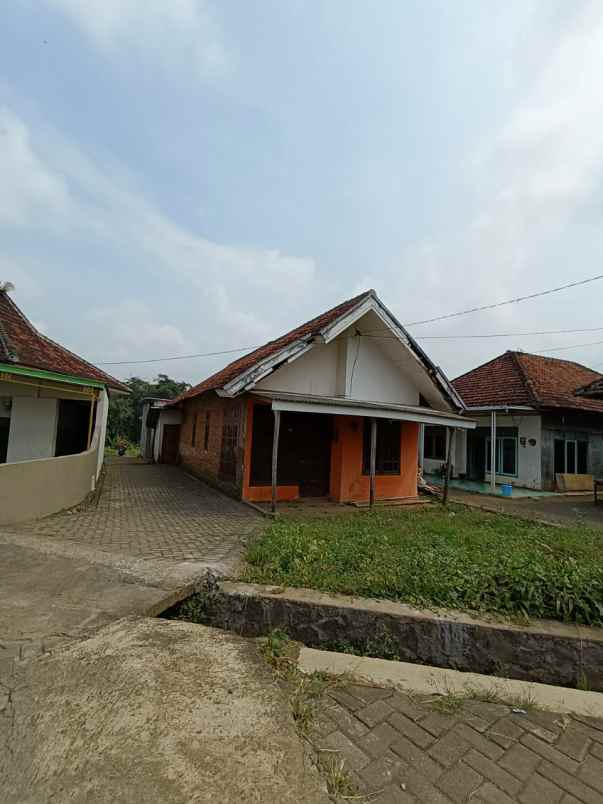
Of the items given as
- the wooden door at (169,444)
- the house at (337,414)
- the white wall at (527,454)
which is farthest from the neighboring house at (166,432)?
the white wall at (527,454)

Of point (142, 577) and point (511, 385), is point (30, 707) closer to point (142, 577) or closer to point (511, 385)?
point (142, 577)

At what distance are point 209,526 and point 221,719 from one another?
4.62 metres

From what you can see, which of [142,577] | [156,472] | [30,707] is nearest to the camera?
[30,707]

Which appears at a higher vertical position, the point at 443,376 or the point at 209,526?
the point at 443,376

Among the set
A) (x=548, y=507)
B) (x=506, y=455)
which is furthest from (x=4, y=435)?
(x=506, y=455)

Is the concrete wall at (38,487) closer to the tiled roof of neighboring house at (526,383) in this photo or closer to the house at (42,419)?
the house at (42,419)

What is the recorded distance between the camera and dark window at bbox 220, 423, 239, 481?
9547 mm

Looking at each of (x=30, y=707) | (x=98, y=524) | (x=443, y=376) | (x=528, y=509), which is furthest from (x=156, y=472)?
(x=30, y=707)

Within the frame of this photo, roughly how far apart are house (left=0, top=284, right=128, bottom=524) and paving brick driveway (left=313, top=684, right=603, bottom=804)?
19.2 feet

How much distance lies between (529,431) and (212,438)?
36.7ft

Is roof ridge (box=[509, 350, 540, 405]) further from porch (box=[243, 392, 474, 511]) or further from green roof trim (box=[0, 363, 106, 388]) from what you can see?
green roof trim (box=[0, 363, 106, 388])

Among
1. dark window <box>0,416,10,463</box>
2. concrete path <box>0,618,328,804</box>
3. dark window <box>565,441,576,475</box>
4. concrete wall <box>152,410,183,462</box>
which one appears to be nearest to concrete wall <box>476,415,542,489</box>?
dark window <box>565,441,576,475</box>

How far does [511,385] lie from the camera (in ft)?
50.2

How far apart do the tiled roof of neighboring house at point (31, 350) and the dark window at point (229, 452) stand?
10.9ft
